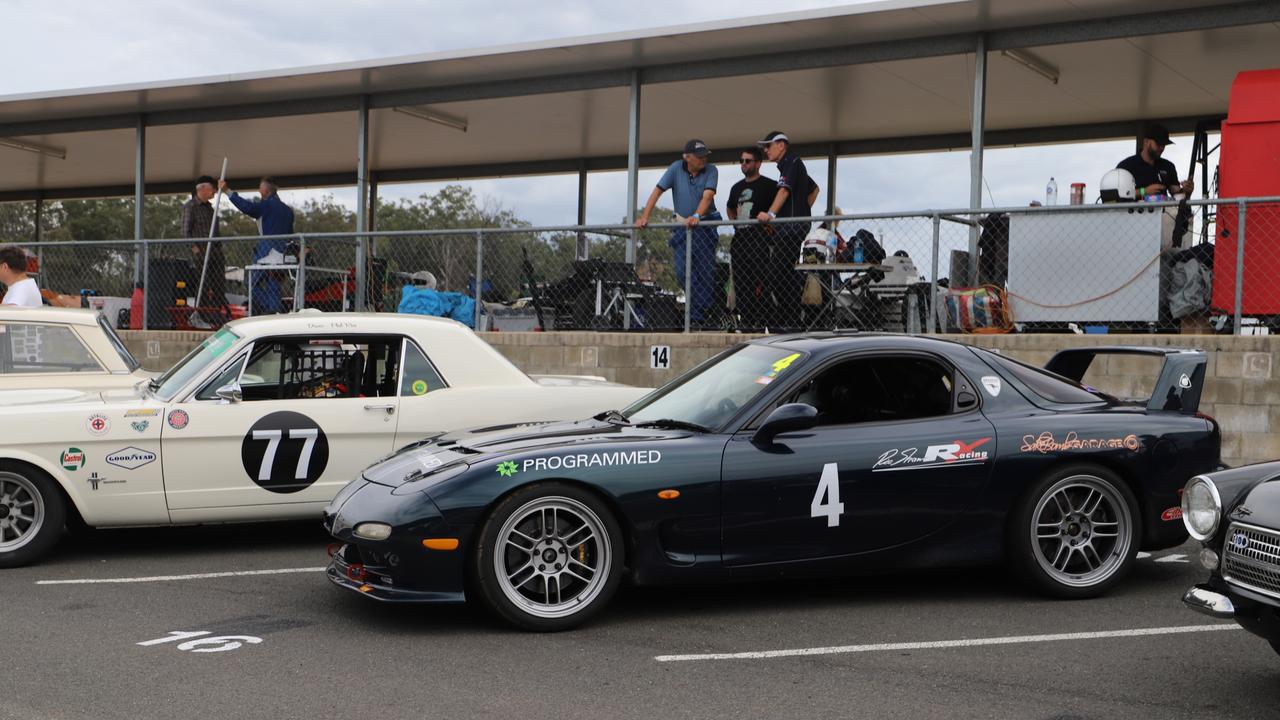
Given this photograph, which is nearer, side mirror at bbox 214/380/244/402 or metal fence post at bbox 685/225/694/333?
side mirror at bbox 214/380/244/402

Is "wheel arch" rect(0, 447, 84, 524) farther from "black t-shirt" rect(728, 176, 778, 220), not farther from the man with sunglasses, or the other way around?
"black t-shirt" rect(728, 176, 778, 220)

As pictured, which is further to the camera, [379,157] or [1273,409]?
[379,157]

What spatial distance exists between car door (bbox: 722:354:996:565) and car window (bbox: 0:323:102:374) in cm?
524

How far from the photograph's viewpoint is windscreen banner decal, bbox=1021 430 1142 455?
5887mm

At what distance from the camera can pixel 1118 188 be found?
35.1ft

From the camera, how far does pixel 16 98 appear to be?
16.8 m

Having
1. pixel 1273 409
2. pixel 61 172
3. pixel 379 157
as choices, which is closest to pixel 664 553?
pixel 1273 409

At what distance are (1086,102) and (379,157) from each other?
12717mm

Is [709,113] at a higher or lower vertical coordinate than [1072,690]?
higher

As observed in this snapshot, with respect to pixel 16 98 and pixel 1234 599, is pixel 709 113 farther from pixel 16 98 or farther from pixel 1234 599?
pixel 1234 599

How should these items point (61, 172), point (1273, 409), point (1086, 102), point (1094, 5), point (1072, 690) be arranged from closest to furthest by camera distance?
point (1072, 690) → point (1273, 409) → point (1094, 5) → point (1086, 102) → point (61, 172)

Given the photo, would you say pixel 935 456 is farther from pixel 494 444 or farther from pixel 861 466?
pixel 494 444

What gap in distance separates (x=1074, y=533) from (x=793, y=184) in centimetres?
626

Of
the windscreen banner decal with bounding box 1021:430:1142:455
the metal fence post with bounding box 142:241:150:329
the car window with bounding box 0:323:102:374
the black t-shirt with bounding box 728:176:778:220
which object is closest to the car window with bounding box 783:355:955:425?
the windscreen banner decal with bounding box 1021:430:1142:455
